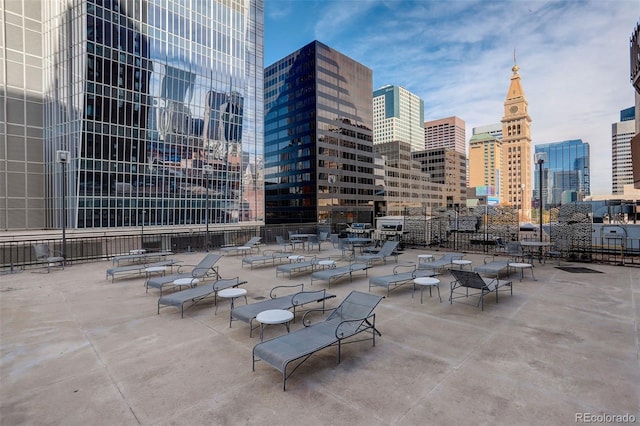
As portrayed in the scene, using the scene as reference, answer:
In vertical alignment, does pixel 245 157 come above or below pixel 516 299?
above

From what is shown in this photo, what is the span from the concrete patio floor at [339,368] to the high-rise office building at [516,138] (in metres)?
128

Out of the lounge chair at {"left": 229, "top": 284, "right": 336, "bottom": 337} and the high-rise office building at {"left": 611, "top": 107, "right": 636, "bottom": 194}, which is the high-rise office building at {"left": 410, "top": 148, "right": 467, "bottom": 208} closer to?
the high-rise office building at {"left": 611, "top": 107, "right": 636, "bottom": 194}

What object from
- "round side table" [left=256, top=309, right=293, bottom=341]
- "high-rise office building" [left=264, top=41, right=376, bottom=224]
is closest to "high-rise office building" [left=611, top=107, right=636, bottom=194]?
"high-rise office building" [left=264, top=41, right=376, bottom=224]

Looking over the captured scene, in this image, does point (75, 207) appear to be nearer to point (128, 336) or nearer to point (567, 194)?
point (128, 336)

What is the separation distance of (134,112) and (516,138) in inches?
4956

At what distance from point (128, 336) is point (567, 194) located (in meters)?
181

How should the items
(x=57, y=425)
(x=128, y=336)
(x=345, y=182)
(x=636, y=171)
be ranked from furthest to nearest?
(x=345, y=182) → (x=636, y=171) → (x=128, y=336) → (x=57, y=425)

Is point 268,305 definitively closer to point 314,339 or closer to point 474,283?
point 314,339

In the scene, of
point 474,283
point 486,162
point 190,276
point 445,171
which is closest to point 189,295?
point 190,276

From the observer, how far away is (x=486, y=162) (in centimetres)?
18475

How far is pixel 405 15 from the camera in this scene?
35.1m

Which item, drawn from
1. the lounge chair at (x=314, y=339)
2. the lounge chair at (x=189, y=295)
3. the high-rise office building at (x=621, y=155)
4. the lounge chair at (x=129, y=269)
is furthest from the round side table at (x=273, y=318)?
the high-rise office building at (x=621, y=155)

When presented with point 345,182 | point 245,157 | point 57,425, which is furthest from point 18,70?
point 345,182

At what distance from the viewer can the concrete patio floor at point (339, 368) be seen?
11.2ft
